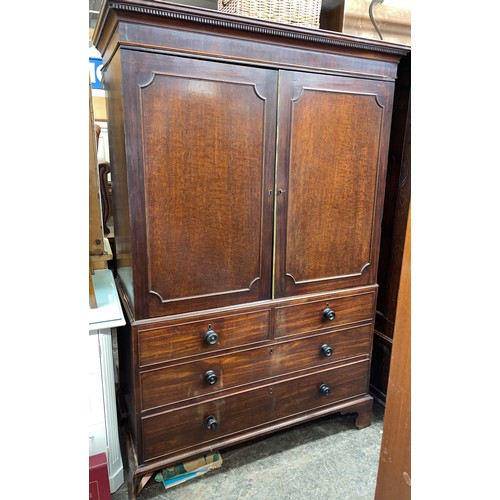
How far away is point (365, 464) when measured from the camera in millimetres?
1640

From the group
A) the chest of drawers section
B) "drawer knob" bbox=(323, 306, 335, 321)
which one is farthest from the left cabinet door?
"drawer knob" bbox=(323, 306, 335, 321)

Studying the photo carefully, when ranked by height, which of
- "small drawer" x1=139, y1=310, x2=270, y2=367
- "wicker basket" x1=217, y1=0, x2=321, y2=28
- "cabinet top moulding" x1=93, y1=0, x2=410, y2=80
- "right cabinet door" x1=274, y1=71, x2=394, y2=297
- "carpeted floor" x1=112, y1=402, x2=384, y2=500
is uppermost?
"wicker basket" x1=217, y1=0, x2=321, y2=28

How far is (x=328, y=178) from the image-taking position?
145 centimetres

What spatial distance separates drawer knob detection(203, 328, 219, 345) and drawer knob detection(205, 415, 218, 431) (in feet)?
1.03

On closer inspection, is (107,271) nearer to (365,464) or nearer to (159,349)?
(159,349)

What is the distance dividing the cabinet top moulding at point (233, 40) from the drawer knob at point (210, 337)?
0.90 m

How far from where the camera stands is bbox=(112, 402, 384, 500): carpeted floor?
1.49 metres

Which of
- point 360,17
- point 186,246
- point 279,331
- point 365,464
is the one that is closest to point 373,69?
point 360,17

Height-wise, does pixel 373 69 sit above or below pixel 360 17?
below

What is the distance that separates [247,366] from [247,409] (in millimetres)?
193

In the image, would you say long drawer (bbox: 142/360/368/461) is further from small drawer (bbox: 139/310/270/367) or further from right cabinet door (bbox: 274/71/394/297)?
right cabinet door (bbox: 274/71/394/297)
